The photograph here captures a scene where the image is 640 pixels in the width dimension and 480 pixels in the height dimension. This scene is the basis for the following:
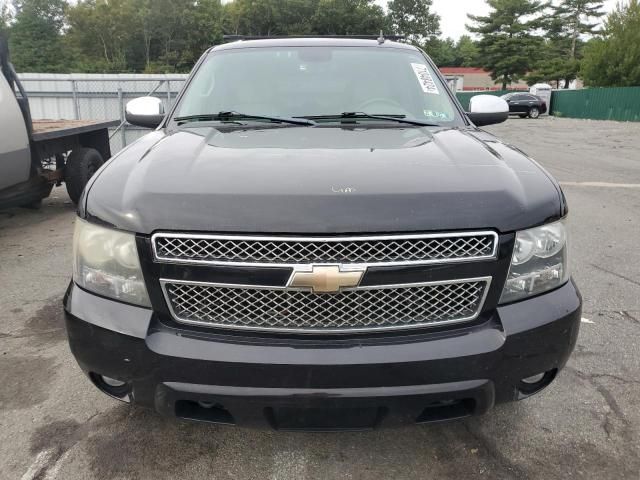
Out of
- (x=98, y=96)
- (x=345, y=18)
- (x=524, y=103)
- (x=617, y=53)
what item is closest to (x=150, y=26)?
(x=345, y=18)

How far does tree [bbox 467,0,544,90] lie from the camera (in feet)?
195

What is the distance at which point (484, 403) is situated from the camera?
1.86 meters

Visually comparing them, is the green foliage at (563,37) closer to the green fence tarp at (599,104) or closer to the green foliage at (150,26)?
the green foliage at (150,26)

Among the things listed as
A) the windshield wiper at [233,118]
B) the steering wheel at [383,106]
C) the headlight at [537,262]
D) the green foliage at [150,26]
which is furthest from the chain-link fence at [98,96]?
the green foliage at [150,26]

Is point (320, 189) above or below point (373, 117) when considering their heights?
below

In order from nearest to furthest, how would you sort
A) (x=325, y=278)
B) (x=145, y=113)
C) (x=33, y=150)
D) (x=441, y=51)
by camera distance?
(x=325, y=278) < (x=145, y=113) < (x=33, y=150) < (x=441, y=51)

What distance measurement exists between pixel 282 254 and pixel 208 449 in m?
1.04

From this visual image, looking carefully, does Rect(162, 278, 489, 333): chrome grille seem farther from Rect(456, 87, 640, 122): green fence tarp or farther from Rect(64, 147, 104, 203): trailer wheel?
Rect(456, 87, 640, 122): green fence tarp

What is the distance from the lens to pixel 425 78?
3.28 metres

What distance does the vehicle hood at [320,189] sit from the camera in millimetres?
1742

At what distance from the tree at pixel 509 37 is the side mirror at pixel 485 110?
61880 mm

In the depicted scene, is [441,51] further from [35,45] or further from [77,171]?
[77,171]

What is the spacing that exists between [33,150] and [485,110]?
14.9ft

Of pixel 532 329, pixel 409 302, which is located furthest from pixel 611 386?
pixel 409 302
